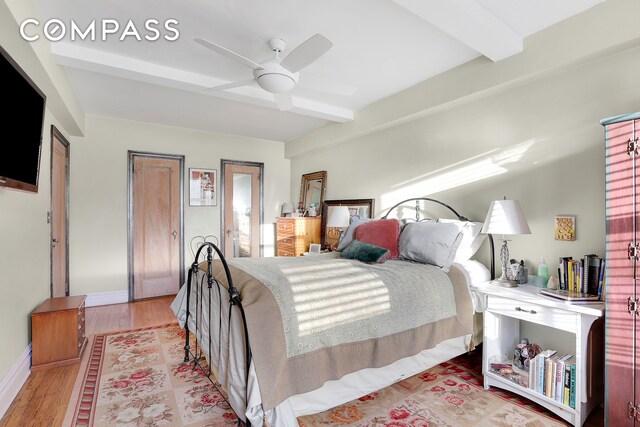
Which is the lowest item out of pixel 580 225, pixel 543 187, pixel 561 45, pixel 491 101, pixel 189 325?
pixel 189 325

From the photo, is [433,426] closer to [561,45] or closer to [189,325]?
[189,325]

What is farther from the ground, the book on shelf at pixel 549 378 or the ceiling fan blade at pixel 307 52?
the ceiling fan blade at pixel 307 52

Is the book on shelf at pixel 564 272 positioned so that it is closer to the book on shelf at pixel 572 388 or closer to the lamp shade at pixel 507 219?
the lamp shade at pixel 507 219

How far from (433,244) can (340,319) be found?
3.99ft

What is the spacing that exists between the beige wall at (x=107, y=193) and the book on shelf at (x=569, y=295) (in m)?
4.78

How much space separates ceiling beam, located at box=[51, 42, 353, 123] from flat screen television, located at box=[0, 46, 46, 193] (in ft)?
1.96

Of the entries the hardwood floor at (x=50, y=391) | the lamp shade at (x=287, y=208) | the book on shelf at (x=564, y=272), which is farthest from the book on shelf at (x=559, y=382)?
the lamp shade at (x=287, y=208)

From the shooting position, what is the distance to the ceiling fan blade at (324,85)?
3.39m

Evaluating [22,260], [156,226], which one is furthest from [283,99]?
[156,226]

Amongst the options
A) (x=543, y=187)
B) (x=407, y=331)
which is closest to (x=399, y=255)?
(x=407, y=331)

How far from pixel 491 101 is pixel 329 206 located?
2729mm

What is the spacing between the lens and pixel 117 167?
481 centimetres

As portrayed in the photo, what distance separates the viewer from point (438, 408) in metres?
2.22

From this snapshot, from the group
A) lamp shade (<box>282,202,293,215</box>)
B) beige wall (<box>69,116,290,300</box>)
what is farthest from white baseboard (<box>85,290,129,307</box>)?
lamp shade (<box>282,202,293,215</box>)
